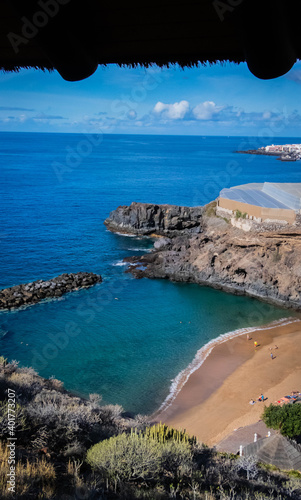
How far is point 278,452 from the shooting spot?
38.0 ft

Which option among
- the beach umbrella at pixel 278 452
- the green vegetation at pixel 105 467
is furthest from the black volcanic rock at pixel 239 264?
the green vegetation at pixel 105 467

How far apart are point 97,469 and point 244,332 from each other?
58.0 feet

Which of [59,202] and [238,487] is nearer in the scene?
[238,487]

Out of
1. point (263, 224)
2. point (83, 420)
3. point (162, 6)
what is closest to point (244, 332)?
point (263, 224)

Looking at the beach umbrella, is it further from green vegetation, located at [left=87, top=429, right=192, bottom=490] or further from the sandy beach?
green vegetation, located at [left=87, top=429, right=192, bottom=490]

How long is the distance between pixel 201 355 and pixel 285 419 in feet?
23.6

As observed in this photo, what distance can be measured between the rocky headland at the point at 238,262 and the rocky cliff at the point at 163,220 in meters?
6.78

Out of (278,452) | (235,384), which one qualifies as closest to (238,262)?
(235,384)

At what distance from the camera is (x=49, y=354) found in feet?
66.0

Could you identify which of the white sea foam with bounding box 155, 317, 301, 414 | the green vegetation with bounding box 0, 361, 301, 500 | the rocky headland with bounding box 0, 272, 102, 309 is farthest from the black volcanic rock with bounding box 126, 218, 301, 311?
the green vegetation with bounding box 0, 361, 301, 500

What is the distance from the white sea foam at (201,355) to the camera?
16.9m

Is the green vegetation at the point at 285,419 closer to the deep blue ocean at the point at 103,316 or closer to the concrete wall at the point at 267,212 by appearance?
the deep blue ocean at the point at 103,316

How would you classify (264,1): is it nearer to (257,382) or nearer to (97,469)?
(97,469)

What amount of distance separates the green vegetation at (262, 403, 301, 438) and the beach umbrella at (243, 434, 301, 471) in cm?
59
